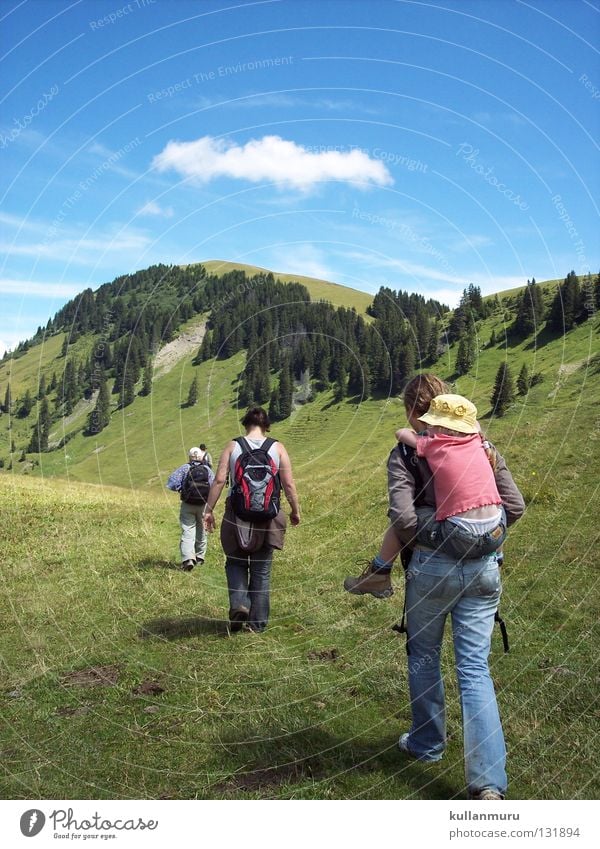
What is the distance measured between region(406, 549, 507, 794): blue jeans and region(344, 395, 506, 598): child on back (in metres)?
0.15

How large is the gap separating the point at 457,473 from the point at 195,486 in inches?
373

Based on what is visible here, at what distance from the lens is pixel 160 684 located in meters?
7.75

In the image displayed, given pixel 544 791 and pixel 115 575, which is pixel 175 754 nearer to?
pixel 544 791

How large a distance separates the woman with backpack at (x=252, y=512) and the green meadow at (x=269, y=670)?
0.58 metres

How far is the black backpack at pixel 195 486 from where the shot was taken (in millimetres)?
14188

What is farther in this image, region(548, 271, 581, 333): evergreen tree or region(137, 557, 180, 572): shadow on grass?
region(548, 271, 581, 333): evergreen tree

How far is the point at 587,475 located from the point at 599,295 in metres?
77.8

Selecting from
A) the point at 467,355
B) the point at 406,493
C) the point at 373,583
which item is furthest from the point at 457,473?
the point at 467,355

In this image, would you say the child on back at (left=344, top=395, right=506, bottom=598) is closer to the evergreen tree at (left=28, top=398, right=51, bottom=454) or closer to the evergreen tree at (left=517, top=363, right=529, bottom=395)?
the evergreen tree at (left=517, top=363, right=529, bottom=395)

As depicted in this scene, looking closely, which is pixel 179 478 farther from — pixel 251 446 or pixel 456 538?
pixel 456 538

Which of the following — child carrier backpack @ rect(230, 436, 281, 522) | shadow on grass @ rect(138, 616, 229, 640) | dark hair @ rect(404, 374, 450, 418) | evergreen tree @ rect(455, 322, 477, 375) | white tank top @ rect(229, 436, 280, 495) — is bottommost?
shadow on grass @ rect(138, 616, 229, 640)

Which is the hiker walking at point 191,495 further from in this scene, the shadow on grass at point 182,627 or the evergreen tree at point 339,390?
the evergreen tree at point 339,390

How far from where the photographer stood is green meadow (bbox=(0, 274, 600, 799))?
5.68 m

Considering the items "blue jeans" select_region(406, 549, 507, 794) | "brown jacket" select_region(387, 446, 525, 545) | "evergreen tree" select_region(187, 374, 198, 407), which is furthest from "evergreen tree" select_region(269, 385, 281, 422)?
"brown jacket" select_region(387, 446, 525, 545)
